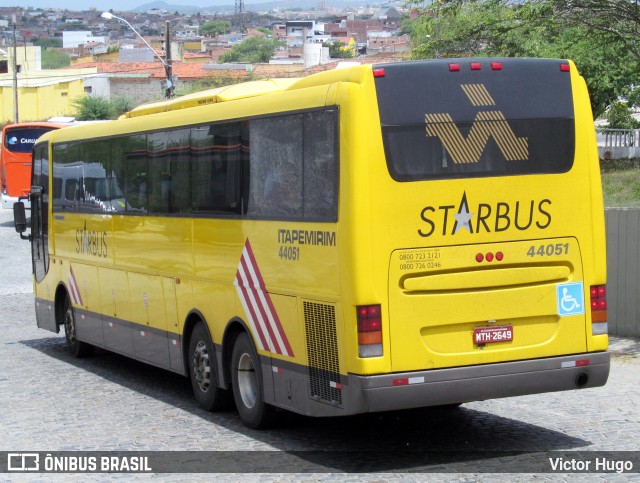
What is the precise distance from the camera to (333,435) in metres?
11.0

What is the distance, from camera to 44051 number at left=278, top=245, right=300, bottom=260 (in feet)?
33.3

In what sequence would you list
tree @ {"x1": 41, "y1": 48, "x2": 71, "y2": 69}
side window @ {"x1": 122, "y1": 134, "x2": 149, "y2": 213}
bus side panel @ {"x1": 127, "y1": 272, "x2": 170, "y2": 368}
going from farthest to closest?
tree @ {"x1": 41, "y1": 48, "x2": 71, "y2": 69} < side window @ {"x1": 122, "y1": 134, "x2": 149, "y2": 213} < bus side panel @ {"x1": 127, "y1": 272, "x2": 170, "y2": 368}

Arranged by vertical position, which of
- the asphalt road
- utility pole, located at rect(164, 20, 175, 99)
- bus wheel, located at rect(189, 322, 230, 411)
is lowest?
the asphalt road

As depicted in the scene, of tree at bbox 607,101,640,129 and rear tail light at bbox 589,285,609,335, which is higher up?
tree at bbox 607,101,640,129

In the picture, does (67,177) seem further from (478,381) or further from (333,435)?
(478,381)

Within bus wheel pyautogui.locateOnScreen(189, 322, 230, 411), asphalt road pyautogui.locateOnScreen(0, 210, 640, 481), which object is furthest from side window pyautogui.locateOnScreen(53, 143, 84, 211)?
bus wheel pyautogui.locateOnScreen(189, 322, 230, 411)

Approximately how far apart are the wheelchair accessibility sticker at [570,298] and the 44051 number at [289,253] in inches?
84.4

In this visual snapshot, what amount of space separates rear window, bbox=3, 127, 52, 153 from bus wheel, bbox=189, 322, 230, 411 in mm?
31897

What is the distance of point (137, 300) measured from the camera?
47.1 feet

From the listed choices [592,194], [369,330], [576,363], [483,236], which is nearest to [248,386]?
[369,330]

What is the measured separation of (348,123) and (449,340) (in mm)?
1865

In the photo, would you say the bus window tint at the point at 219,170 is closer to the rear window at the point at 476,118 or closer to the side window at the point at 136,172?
the side window at the point at 136,172

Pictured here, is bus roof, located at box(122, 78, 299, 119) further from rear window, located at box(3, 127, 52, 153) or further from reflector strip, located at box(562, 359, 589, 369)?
rear window, located at box(3, 127, 52, 153)

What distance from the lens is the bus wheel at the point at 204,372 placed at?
12.1 meters
